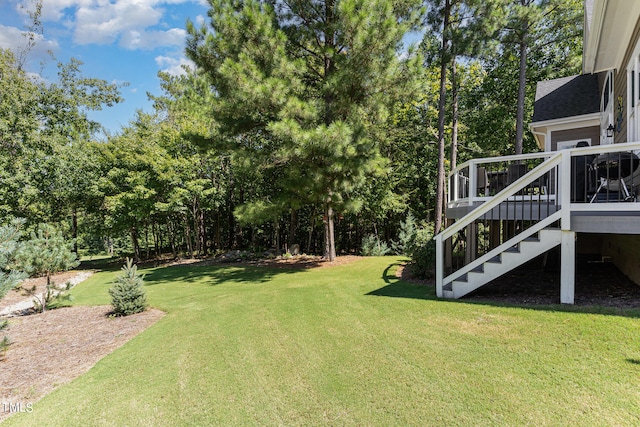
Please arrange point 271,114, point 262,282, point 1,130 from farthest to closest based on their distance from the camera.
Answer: point 1,130, point 271,114, point 262,282

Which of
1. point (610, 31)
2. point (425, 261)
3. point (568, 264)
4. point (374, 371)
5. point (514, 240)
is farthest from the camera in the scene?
point (425, 261)

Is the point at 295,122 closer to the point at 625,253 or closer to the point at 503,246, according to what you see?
the point at 503,246

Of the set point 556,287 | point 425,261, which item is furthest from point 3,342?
point 556,287

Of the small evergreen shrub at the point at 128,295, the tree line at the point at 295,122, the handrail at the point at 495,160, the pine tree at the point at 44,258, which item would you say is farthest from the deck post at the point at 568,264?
the pine tree at the point at 44,258

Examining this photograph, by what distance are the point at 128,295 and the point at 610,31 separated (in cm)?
1099

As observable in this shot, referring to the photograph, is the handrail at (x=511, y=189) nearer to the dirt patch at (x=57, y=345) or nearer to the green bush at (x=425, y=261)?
the green bush at (x=425, y=261)

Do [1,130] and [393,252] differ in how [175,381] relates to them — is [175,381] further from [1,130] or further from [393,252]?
[1,130]

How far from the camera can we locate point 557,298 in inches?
201

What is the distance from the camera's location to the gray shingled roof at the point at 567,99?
9.75m

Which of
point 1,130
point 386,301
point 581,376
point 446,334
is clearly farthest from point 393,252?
point 1,130

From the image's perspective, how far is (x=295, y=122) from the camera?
8.84 meters

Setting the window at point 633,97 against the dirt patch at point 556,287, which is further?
the window at point 633,97

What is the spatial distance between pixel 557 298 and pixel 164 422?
559 cm

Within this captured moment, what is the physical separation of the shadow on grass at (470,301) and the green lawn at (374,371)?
0.17 feet
